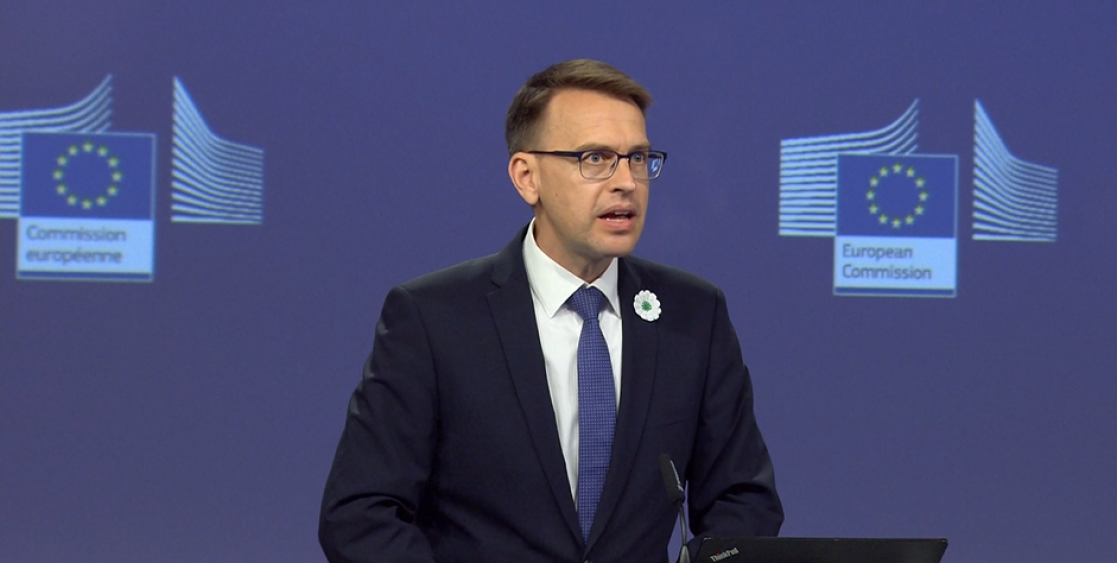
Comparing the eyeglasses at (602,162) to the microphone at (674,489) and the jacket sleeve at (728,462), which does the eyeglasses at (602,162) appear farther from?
the microphone at (674,489)

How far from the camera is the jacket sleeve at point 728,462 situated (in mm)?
2105

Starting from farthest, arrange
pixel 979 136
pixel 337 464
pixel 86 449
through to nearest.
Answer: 1. pixel 979 136
2. pixel 86 449
3. pixel 337 464

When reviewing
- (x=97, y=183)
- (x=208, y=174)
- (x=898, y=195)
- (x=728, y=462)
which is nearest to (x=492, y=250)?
(x=208, y=174)

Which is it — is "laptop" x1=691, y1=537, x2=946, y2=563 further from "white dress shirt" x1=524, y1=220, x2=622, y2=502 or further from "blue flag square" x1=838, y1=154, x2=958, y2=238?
"blue flag square" x1=838, y1=154, x2=958, y2=238

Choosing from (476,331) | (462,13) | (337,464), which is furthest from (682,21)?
(337,464)

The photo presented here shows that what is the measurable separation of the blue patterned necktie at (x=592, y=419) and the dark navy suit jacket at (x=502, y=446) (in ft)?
0.11

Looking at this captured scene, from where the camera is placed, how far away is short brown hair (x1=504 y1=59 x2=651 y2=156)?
83.7 inches

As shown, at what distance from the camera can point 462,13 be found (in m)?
3.41

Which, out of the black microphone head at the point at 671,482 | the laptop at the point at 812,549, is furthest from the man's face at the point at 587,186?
the laptop at the point at 812,549

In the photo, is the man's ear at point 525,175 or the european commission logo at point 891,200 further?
the european commission logo at point 891,200

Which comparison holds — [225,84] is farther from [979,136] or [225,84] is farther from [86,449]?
[979,136]

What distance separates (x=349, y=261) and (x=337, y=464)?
141cm

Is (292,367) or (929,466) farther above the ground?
(292,367)

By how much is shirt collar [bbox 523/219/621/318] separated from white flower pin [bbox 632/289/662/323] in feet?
0.12
